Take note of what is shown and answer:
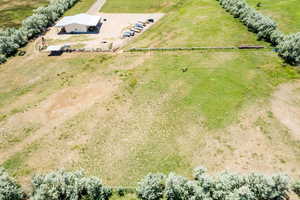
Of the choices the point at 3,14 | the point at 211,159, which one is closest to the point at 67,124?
the point at 211,159

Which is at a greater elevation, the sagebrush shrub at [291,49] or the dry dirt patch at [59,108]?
the sagebrush shrub at [291,49]

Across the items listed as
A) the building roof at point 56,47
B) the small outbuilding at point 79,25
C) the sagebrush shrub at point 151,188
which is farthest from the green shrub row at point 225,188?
the small outbuilding at point 79,25

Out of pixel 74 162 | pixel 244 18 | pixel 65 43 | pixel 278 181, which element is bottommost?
pixel 74 162

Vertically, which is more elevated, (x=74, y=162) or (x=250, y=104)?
(x=250, y=104)

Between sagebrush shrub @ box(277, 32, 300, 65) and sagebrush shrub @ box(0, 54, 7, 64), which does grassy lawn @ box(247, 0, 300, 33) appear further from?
sagebrush shrub @ box(0, 54, 7, 64)

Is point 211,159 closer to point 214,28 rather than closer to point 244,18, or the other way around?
point 214,28

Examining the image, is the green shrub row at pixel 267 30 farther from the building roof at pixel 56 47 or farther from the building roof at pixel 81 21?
the building roof at pixel 56 47
